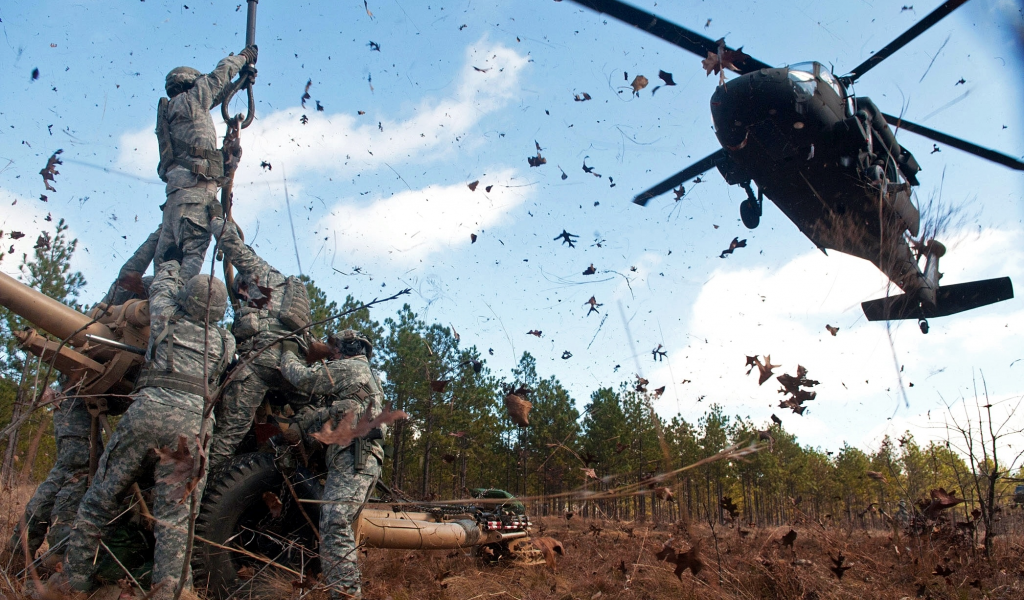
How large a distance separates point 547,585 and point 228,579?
2.58 metres

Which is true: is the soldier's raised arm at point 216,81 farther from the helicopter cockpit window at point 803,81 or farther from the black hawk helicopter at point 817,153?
the helicopter cockpit window at point 803,81

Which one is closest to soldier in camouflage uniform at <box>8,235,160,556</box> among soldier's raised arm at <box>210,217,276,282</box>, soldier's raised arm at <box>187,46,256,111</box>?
soldier's raised arm at <box>210,217,276,282</box>

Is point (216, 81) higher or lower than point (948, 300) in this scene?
higher

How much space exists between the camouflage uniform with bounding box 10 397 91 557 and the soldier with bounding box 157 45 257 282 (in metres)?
1.80

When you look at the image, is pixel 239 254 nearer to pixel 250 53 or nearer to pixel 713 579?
pixel 250 53

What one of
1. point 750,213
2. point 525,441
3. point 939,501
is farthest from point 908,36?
point 525,441

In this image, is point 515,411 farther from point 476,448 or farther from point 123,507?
point 476,448

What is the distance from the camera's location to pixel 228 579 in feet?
13.6

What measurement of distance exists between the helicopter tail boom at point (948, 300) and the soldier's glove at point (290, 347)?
8.74m

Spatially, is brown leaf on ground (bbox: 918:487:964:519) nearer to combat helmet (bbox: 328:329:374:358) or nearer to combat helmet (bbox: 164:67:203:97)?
combat helmet (bbox: 328:329:374:358)

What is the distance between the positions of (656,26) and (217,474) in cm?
566

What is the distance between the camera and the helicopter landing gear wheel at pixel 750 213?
8953mm

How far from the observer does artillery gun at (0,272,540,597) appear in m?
4.08

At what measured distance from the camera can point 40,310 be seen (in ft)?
13.9
